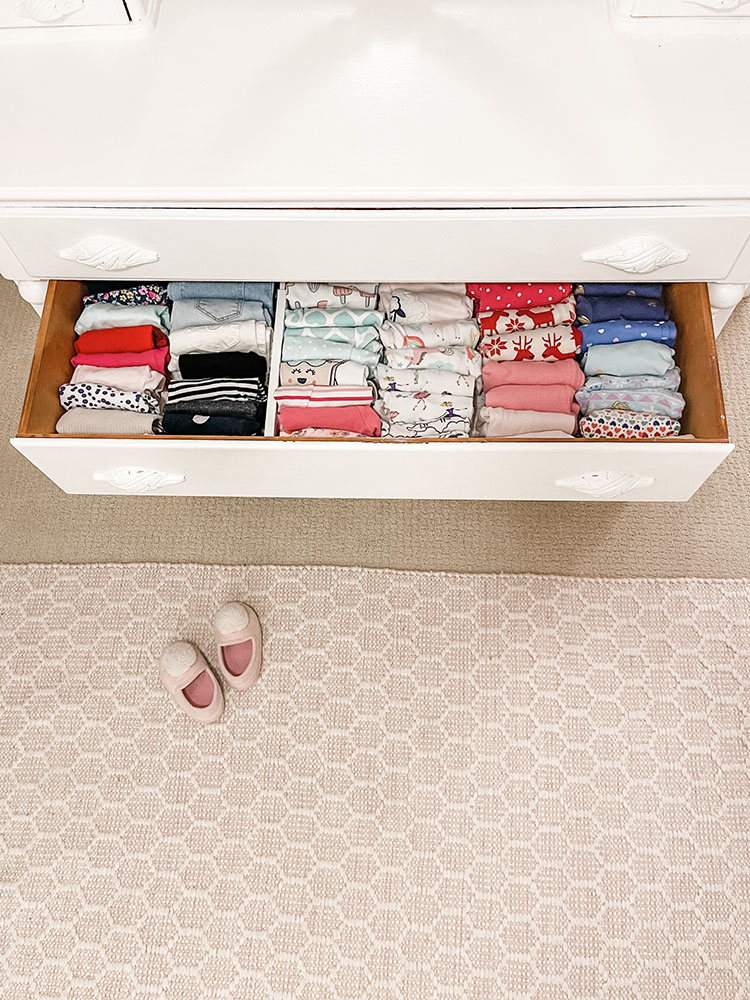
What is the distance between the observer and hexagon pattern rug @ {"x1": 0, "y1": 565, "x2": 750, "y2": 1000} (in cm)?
127

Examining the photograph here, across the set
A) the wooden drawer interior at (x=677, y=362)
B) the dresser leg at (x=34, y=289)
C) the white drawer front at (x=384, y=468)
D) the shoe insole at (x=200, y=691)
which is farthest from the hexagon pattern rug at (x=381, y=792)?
the dresser leg at (x=34, y=289)

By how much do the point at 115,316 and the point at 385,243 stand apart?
45cm

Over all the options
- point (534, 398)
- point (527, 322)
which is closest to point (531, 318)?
point (527, 322)

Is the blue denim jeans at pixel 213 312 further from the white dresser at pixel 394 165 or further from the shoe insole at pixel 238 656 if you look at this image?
the shoe insole at pixel 238 656

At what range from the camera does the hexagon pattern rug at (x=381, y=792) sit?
127 cm

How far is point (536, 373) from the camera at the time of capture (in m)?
1.26

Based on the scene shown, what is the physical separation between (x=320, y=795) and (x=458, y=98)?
1039mm

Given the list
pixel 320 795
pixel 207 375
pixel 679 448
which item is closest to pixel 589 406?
pixel 679 448

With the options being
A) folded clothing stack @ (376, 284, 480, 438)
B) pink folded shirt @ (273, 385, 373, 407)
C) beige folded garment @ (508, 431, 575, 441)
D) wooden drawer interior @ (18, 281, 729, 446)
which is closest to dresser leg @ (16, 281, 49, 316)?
wooden drawer interior @ (18, 281, 729, 446)

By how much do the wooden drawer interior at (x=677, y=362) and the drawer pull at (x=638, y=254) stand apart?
12 centimetres

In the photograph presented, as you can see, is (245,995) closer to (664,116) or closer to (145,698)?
(145,698)

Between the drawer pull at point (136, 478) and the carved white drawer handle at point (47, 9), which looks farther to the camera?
the drawer pull at point (136, 478)

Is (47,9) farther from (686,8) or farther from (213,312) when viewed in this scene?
(686,8)

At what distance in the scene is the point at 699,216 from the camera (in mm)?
1072
